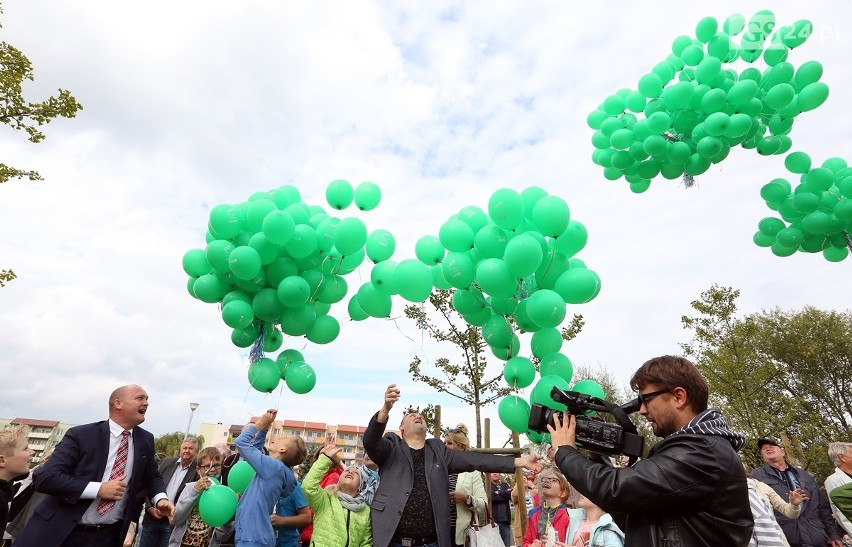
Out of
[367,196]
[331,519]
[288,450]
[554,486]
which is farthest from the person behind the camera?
[367,196]

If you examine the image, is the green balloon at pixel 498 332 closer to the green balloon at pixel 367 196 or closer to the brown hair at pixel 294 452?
the green balloon at pixel 367 196

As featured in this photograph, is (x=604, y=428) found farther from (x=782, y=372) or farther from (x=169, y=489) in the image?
(x=782, y=372)

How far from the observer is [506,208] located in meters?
4.26

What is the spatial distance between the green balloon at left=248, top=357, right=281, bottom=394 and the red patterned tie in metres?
1.42

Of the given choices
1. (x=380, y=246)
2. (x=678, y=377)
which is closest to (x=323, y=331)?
(x=380, y=246)

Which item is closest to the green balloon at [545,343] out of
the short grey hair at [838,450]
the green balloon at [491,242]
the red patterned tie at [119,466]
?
the green balloon at [491,242]

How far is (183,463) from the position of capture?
4.78 metres

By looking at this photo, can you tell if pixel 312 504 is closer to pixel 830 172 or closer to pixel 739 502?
pixel 739 502

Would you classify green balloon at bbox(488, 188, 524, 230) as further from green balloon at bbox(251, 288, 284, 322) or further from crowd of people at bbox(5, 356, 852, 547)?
green balloon at bbox(251, 288, 284, 322)

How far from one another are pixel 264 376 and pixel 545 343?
8.63ft

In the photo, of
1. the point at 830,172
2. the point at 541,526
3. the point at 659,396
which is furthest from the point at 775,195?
the point at 659,396

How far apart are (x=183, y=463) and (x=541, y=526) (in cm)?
352

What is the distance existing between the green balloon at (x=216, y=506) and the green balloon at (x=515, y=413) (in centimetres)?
232

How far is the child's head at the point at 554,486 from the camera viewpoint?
386 centimetres
